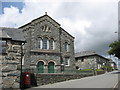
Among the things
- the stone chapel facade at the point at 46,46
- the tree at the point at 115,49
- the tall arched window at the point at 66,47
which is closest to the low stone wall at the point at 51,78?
the stone chapel facade at the point at 46,46

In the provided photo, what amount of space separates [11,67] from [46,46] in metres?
17.0

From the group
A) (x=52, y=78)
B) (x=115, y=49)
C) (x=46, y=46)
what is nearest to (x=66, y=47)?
(x=46, y=46)

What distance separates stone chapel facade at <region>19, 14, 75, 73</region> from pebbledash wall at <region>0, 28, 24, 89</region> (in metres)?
13.2

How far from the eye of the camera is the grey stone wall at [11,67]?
1420cm

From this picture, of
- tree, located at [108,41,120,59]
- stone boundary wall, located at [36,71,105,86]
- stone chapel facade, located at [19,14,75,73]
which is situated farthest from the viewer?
tree, located at [108,41,120,59]

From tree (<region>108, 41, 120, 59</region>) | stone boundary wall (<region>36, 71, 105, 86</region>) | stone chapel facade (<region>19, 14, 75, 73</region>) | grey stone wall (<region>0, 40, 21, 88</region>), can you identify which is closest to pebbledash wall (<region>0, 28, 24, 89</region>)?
grey stone wall (<region>0, 40, 21, 88</region>)

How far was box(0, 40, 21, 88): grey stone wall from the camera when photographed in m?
14.2

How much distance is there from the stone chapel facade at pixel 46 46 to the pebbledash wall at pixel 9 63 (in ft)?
43.4

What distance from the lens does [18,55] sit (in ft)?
50.7

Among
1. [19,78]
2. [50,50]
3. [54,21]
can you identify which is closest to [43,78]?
[19,78]

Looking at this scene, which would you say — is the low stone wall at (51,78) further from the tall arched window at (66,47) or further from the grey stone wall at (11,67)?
the tall arched window at (66,47)

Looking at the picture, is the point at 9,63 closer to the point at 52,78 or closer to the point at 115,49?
the point at 52,78

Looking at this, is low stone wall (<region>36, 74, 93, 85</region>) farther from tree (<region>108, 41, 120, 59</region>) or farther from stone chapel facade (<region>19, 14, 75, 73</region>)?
tree (<region>108, 41, 120, 59</region>)

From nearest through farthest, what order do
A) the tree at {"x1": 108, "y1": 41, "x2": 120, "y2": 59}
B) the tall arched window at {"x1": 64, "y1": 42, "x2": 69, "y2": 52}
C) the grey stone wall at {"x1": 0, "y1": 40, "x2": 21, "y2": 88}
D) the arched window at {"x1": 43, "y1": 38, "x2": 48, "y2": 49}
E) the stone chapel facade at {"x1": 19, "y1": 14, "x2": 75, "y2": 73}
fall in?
the grey stone wall at {"x1": 0, "y1": 40, "x2": 21, "y2": 88}, the stone chapel facade at {"x1": 19, "y1": 14, "x2": 75, "y2": 73}, the arched window at {"x1": 43, "y1": 38, "x2": 48, "y2": 49}, the tall arched window at {"x1": 64, "y1": 42, "x2": 69, "y2": 52}, the tree at {"x1": 108, "y1": 41, "x2": 120, "y2": 59}
